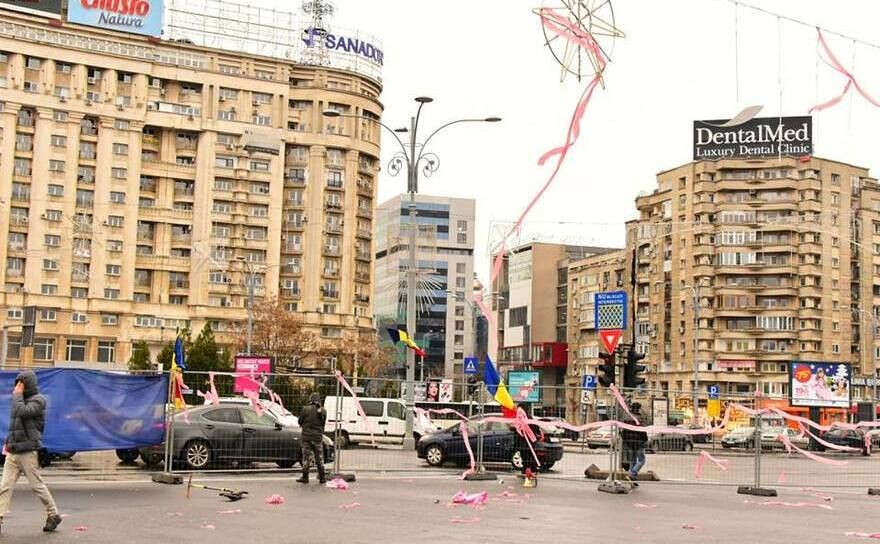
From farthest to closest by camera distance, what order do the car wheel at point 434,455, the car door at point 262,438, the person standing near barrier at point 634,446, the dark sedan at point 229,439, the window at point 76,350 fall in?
the window at point 76,350 < the car wheel at point 434,455 < the car door at point 262,438 < the dark sedan at point 229,439 < the person standing near barrier at point 634,446

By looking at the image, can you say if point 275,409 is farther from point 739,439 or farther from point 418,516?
point 739,439

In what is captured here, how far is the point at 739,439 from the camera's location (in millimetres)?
31219

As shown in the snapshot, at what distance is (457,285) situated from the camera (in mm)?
146375

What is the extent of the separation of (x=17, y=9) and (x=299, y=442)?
65.7 metres

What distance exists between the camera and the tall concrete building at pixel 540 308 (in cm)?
12438

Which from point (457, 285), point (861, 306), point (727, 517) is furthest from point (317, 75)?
point (727, 517)

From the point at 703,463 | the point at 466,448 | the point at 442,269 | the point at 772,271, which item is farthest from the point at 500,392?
the point at 442,269

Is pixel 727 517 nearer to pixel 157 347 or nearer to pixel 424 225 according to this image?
pixel 157 347

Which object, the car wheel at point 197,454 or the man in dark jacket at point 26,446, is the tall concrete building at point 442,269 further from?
the man in dark jacket at point 26,446

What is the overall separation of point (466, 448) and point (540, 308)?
102307 mm

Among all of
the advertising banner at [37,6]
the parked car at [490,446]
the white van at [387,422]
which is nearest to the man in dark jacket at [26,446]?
the parked car at [490,446]

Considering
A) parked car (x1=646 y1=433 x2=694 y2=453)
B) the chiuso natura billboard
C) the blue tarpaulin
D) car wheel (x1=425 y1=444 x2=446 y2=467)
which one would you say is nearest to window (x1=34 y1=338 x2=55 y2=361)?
the chiuso natura billboard

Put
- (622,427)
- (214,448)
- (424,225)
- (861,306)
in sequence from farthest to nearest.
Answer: (424,225)
(861,306)
(214,448)
(622,427)

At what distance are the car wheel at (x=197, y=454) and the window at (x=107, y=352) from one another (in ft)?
200
